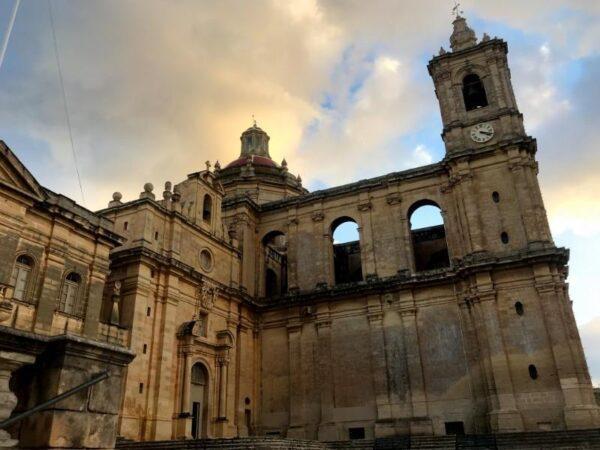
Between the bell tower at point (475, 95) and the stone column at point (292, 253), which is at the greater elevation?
the bell tower at point (475, 95)

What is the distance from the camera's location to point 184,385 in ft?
76.3

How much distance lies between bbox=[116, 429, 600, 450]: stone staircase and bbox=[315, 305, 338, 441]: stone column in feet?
11.8

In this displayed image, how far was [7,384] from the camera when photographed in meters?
3.13

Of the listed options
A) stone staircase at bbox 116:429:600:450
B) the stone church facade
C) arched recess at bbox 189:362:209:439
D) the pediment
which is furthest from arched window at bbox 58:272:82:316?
arched recess at bbox 189:362:209:439

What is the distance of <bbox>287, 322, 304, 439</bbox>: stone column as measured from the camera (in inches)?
1040

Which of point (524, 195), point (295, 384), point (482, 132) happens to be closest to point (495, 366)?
point (524, 195)

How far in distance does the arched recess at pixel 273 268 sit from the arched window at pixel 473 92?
13354 mm

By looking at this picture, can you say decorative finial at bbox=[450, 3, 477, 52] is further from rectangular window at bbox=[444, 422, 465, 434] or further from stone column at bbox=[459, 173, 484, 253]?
rectangular window at bbox=[444, 422, 465, 434]

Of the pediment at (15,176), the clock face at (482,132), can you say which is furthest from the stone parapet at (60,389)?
the clock face at (482,132)

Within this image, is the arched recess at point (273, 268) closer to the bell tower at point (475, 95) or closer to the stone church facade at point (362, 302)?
the stone church facade at point (362, 302)

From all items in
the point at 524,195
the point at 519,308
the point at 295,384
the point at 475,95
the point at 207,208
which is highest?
the point at 475,95

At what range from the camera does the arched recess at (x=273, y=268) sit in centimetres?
3247

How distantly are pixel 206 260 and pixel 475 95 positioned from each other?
18065 mm

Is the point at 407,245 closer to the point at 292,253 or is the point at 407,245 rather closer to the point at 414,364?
the point at 414,364
